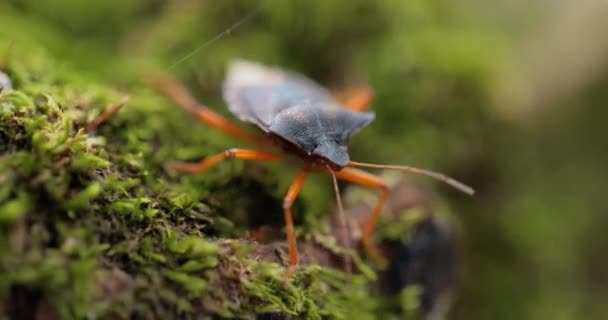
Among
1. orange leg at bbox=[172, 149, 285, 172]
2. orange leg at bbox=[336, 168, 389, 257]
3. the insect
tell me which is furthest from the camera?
orange leg at bbox=[336, 168, 389, 257]

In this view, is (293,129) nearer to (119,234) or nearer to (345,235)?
(345,235)

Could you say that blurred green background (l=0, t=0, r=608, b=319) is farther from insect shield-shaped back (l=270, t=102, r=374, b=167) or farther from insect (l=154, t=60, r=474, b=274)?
insect shield-shaped back (l=270, t=102, r=374, b=167)

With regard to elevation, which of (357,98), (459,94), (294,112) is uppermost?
(459,94)

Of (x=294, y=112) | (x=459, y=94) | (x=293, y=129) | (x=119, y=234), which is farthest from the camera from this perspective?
(x=459, y=94)

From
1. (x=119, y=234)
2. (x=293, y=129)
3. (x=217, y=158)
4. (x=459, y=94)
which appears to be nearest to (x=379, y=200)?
(x=293, y=129)

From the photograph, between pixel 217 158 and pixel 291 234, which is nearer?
pixel 291 234

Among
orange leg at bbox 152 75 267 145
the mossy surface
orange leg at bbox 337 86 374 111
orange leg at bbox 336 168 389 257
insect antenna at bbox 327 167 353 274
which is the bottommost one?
the mossy surface

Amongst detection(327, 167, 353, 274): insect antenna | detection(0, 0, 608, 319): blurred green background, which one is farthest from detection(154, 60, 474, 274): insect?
detection(0, 0, 608, 319): blurred green background
